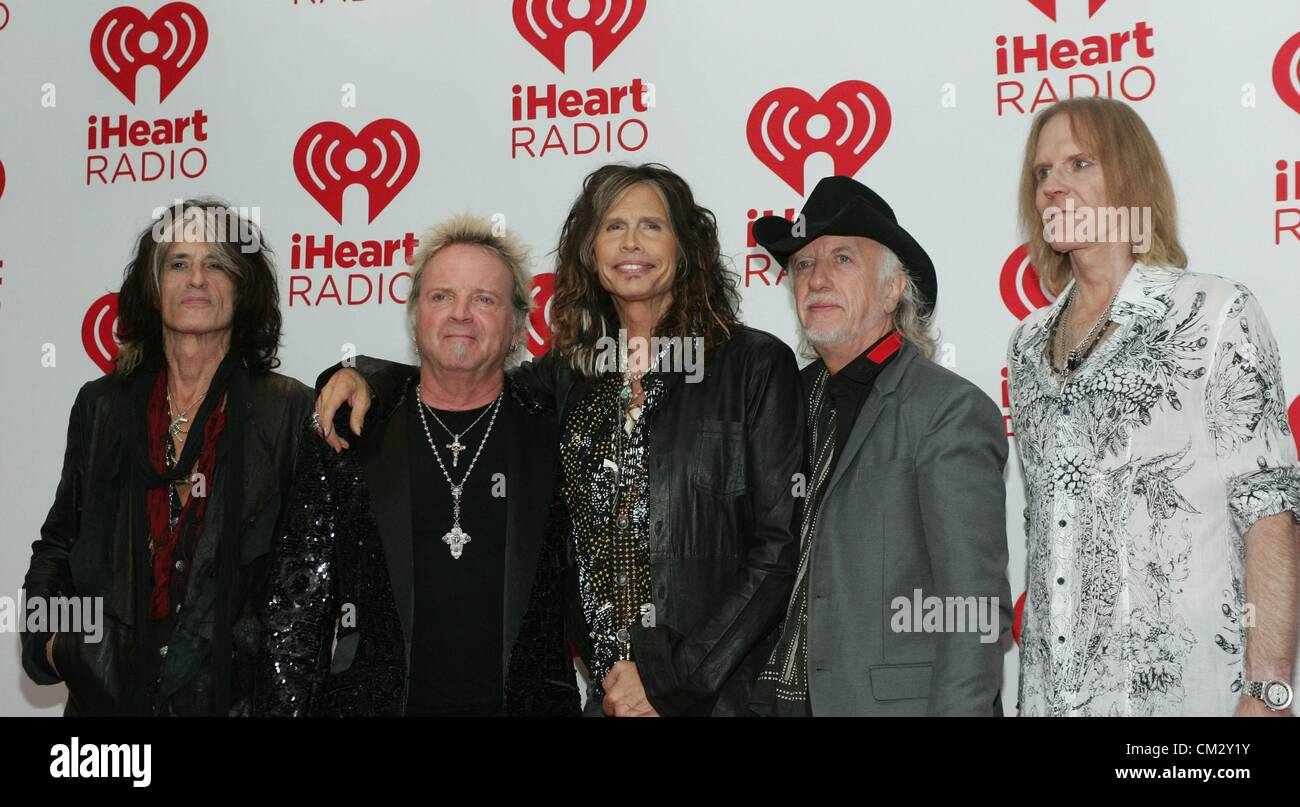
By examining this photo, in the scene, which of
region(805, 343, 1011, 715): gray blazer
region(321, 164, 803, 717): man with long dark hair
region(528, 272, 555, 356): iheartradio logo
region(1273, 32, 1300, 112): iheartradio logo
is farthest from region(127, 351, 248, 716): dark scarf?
region(1273, 32, 1300, 112): iheartradio logo

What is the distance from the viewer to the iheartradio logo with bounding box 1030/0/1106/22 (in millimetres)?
3969

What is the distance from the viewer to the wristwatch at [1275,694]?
2.75 m

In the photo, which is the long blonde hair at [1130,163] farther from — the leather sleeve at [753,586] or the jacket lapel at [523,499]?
the jacket lapel at [523,499]

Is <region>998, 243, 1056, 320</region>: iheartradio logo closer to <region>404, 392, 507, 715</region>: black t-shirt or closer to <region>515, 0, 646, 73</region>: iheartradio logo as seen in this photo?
<region>515, 0, 646, 73</region>: iheartradio logo

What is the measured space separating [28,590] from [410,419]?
1.19 metres

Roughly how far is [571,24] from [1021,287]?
5.63 ft

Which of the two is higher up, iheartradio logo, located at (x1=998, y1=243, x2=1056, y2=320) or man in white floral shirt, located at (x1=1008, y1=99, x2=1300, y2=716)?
iheartradio logo, located at (x1=998, y1=243, x2=1056, y2=320)

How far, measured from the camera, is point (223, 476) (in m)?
3.48

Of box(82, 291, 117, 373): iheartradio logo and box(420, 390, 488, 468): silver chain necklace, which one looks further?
box(82, 291, 117, 373): iheartradio logo

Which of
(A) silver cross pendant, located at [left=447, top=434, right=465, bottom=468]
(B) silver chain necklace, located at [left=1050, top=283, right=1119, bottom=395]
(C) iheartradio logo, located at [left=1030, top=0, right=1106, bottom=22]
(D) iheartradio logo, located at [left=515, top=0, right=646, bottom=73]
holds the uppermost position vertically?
(D) iheartradio logo, located at [left=515, top=0, right=646, bottom=73]

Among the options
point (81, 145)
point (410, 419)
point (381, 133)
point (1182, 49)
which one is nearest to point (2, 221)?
point (81, 145)

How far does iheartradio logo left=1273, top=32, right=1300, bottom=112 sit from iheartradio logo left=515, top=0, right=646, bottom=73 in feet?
6.39
